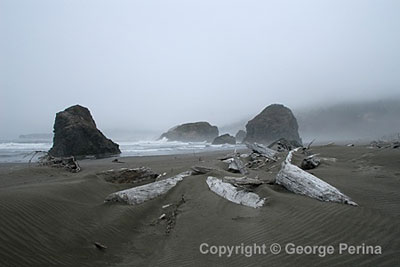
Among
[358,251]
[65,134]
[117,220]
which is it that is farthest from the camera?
[65,134]

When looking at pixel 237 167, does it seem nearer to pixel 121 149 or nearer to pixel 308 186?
pixel 308 186

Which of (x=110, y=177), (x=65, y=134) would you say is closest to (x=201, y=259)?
(x=110, y=177)

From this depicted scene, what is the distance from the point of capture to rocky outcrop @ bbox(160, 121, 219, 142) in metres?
76.4

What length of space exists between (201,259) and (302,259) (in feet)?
5.11

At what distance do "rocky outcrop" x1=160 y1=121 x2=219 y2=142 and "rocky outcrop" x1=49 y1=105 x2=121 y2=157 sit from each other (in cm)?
4877

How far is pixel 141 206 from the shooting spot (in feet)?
20.7

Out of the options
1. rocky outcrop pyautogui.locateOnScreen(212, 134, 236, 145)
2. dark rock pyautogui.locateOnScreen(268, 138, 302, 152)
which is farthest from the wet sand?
rocky outcrop pyautogui.locateOnScreen(212, 134, 236, 145)

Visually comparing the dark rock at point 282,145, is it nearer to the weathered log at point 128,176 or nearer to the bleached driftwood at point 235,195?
the weathered log at point 128,176

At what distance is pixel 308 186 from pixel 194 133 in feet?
236

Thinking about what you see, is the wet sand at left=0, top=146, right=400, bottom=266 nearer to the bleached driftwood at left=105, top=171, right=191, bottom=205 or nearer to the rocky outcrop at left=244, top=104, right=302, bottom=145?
the bleached driftwood at left=105, top=171, right=191, bottom=205

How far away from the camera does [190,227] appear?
5004 millimetres

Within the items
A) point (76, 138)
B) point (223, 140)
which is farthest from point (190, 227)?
point (223, 140)

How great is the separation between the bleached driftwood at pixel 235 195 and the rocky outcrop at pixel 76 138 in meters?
22.6

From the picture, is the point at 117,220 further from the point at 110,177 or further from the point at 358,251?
the point at 358,251
